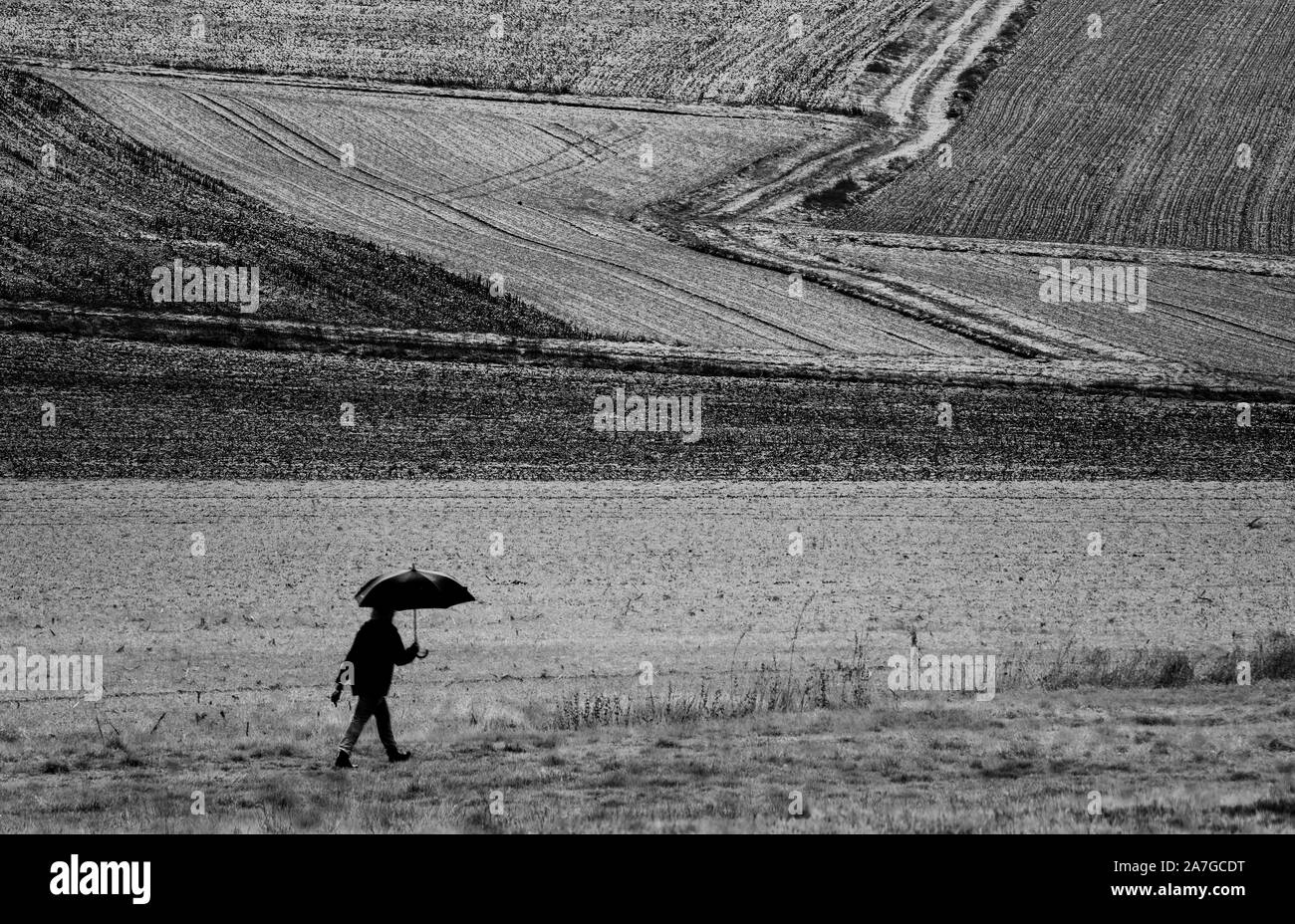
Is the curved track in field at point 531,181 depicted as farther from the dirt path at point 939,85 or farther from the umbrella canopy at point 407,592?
the umbrella canopy at point 407,592

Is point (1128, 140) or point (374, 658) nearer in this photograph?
point (374, 658)

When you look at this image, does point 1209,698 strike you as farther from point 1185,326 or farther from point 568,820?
point 1185,326

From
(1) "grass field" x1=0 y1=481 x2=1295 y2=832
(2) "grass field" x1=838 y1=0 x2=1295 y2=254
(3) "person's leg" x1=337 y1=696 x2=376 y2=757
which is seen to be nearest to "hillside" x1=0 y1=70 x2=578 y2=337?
(1) "grass field" x1=0 y1=481 x2=1295 y2=832

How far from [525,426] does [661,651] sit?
10.5 meters

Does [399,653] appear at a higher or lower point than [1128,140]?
lower

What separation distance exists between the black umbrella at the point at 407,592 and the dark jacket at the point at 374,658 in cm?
23

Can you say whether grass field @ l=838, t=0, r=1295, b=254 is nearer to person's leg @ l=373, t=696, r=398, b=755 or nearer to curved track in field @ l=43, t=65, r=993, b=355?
curved track in field @ l=43, t=65, r=993, b=355

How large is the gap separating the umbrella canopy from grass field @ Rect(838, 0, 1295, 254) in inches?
1338

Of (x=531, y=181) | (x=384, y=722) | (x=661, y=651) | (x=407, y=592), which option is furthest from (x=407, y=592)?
(x=531, y=181)

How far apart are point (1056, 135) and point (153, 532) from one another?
128 ft

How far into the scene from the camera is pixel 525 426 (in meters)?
29.3

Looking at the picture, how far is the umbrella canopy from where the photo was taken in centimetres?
1403

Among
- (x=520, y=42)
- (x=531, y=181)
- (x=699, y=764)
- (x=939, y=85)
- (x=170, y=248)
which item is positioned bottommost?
(x=699, y=764)

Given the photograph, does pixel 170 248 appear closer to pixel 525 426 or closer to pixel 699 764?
pixel 525 426
